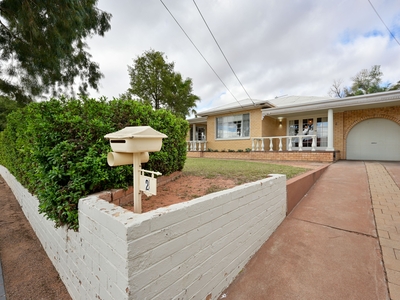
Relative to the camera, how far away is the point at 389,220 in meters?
2.93

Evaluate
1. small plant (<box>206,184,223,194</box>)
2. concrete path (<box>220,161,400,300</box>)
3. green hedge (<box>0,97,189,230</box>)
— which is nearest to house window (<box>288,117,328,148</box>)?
concrete path (<box>220,161,400,300</box>)

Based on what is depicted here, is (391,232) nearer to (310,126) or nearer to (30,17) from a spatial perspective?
(30,17)

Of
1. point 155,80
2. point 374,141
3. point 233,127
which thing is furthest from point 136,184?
point 155,80

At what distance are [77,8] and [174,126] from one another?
4372 mm

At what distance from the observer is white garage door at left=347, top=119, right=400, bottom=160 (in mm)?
9102

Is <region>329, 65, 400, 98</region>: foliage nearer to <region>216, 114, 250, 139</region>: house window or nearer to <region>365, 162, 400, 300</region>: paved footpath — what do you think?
<region>216, 114, 250, 139</region>: house window

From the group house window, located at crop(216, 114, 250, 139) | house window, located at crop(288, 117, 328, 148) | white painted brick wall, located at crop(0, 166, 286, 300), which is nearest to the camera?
white painted brick wall, located at crop(0, 166, 286, 300)

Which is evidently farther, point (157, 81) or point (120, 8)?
point (157, 81)

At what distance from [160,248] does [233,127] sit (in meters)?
12.7

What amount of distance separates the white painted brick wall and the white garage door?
36.3ft

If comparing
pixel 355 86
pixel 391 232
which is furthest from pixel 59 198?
pixel 355 86

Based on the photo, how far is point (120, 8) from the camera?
6320 mm

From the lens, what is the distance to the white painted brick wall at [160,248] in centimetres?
120

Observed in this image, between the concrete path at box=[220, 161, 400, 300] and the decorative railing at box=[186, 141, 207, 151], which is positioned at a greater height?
the decorative railing at box=[186, 141, 207, 151]
